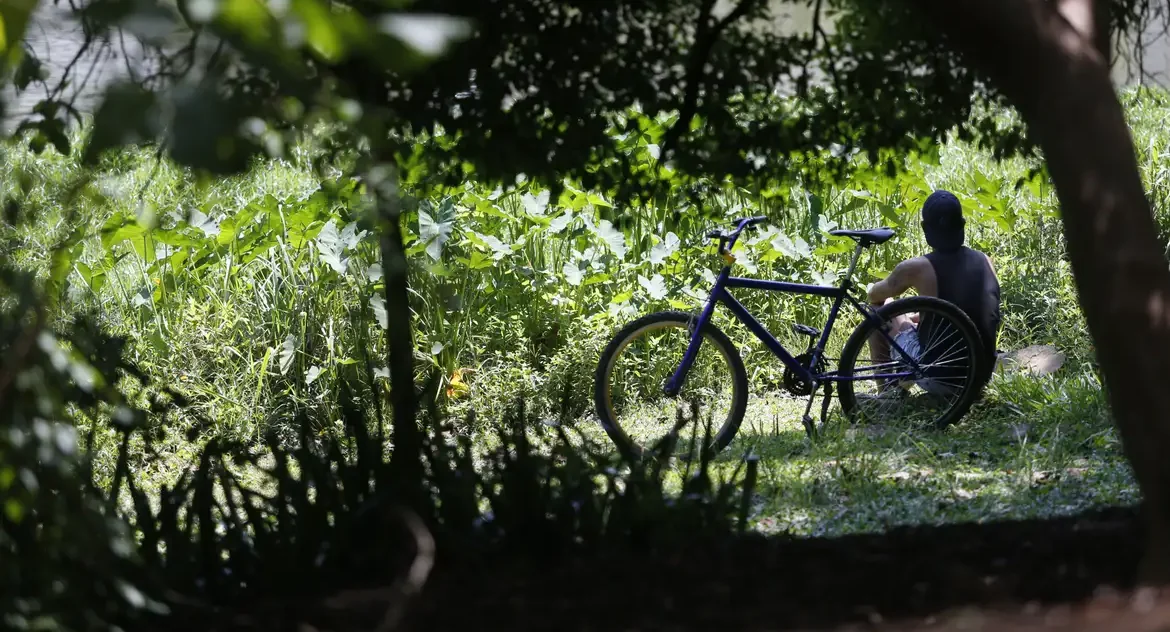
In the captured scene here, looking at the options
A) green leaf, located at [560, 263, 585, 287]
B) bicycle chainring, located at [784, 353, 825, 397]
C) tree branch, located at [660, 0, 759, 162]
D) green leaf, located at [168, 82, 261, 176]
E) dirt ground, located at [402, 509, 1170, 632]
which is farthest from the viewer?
green leaf, located at [560, 263, 585, 287]

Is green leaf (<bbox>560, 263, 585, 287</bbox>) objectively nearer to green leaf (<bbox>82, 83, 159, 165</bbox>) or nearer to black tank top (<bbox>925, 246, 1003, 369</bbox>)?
black tank top (<bbox>925, 246, 1003, 369</bbox>)

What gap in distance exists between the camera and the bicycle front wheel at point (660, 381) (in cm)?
566

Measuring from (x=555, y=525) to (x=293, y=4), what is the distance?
174 cm

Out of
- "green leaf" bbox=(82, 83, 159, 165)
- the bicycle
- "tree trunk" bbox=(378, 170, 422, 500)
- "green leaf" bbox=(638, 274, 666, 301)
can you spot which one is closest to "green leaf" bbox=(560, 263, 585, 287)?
"green leaf" bbox=(638, 274, 666, 301)

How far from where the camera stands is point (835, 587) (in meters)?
2.42

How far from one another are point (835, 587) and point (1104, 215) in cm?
87

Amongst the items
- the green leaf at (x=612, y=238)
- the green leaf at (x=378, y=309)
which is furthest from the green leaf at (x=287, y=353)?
the green leaf at (x=612, y=238)

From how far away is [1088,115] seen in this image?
2385 mm

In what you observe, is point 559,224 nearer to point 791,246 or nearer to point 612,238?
point 612,238

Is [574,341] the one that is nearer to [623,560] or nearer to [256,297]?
[256,297]

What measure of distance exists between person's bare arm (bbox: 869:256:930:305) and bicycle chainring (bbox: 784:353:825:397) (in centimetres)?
44

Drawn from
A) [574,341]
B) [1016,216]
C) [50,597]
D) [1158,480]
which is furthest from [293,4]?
[1016,216]

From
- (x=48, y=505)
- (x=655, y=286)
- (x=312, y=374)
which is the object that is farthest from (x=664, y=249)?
(x=48, y=505)

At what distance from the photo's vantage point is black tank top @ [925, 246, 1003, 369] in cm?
587
